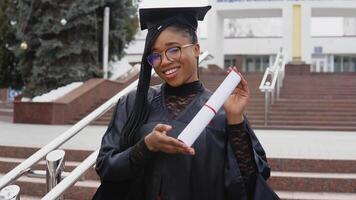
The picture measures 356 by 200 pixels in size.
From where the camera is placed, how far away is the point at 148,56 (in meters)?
1.74

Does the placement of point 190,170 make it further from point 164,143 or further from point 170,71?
point 170,71

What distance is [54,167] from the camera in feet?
9.62

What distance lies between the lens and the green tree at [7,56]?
550 inches

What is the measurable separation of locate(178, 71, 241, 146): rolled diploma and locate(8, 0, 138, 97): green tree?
11140 mm

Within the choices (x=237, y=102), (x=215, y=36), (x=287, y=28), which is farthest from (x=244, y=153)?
(x=215, y=36)

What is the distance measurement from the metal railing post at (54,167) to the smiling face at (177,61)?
1.38 meters

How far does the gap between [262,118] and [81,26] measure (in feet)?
16.4

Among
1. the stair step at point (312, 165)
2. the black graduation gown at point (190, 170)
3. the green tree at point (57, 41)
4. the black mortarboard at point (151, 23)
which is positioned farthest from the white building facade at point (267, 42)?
the black graduation gown at point (190, 170)

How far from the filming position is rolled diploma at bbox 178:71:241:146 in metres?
1.45

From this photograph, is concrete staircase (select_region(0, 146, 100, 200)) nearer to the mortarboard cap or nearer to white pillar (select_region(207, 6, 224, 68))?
the mortarboard cap

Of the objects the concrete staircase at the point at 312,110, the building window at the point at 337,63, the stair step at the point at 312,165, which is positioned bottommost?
the building window at the point at 337,63

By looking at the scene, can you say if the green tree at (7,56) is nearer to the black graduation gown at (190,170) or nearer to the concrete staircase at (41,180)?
the concrete staircase at (41,180)

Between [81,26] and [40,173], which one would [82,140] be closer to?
[40,173]

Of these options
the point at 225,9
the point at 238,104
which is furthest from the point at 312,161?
the point at 225,9
